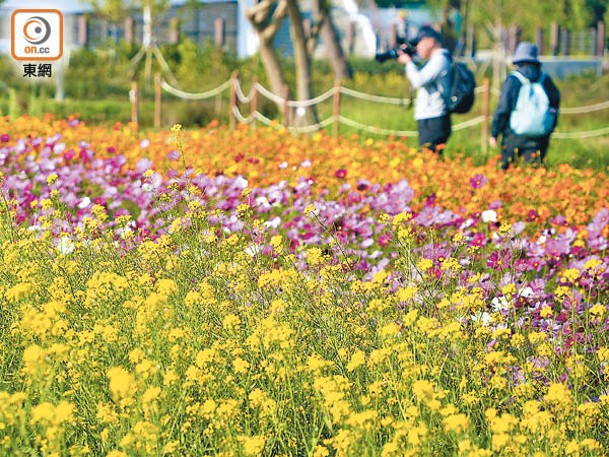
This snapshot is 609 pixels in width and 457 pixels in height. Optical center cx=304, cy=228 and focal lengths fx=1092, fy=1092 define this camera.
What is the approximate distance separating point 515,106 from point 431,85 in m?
0.69

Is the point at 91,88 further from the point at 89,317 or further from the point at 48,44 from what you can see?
the point at 89,317

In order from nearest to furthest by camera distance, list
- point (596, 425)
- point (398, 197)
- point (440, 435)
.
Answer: point (440, 435) → point (596, 425) → point (398, 197)

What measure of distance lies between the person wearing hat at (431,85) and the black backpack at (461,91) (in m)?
0.04

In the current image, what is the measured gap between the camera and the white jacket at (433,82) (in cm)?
809

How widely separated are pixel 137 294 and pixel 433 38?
17.2 ft

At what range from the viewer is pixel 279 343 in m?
2.84

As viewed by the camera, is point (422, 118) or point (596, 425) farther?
point (422, 118)

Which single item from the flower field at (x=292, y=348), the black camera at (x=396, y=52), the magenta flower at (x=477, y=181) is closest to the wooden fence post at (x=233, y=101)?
the black camera at (x=396, y=52)

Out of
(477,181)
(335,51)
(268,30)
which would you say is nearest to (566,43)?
(335,51)

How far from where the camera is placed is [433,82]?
26.9 ft

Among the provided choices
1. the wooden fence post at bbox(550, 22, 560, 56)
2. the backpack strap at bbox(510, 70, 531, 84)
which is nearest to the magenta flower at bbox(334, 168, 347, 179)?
the backpack strap at bbox(510, 70, 531, 84)

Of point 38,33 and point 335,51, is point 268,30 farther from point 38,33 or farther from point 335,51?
point 335,51

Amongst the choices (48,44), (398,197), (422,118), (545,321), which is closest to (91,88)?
(48,44)

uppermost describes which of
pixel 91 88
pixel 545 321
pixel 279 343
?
pixel 279 343
